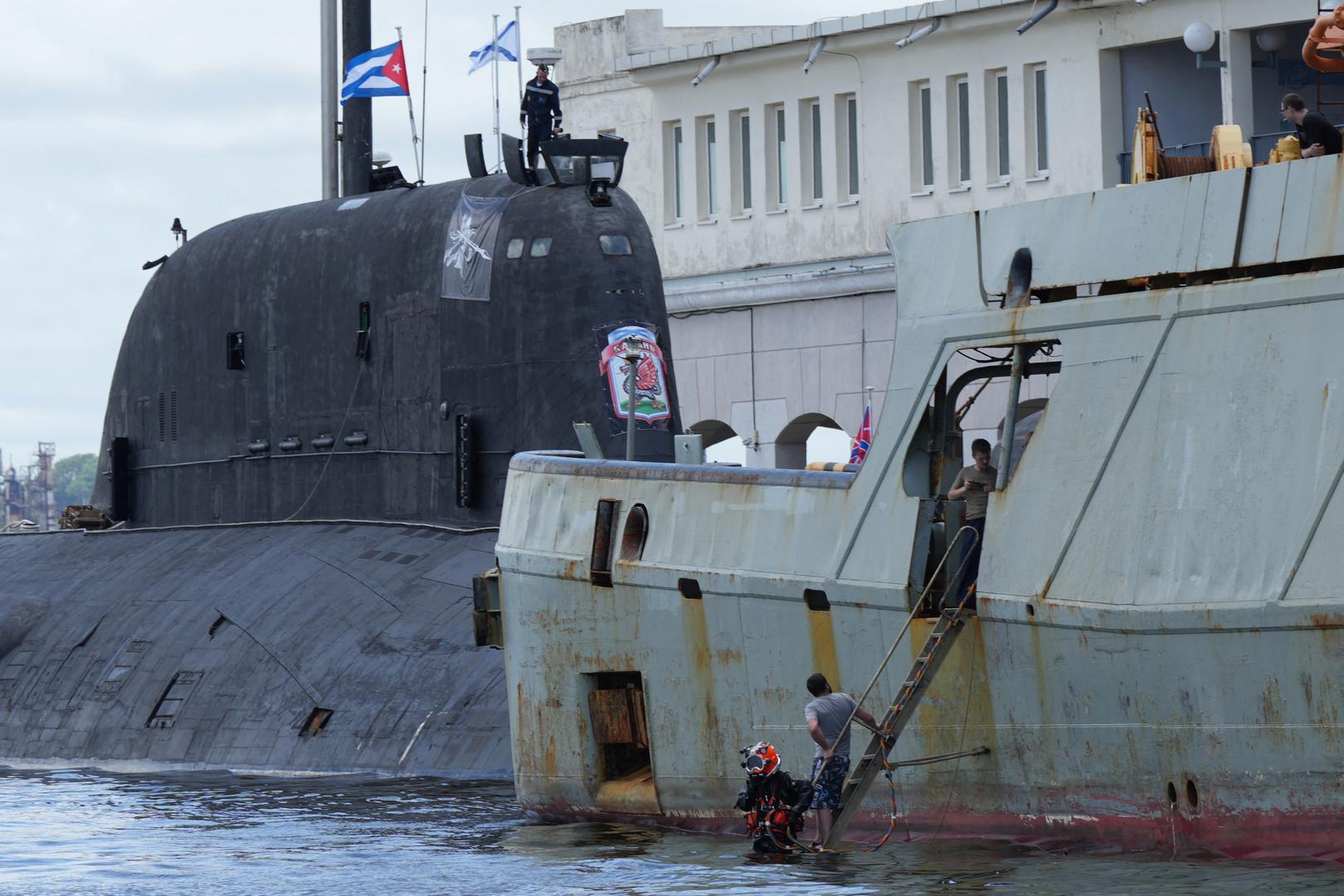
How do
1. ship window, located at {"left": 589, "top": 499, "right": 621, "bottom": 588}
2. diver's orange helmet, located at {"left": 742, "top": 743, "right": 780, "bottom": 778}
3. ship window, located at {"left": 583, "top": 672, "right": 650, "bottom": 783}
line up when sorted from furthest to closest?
ship window, located at {"left": 583, "top": 672, "right": 650, "bottom": 783} → ship window, located at {"left": 589, "top": 499, "right": 621, "bottom": 588} → diver's orange helmet, located at {"left": 742, "top": 743, "right": 780, "bottom": 778}

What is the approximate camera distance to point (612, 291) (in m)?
22.3

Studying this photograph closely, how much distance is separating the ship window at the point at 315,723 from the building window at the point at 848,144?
72.3 feet

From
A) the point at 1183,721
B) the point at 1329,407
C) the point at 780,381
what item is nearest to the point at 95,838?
the point at 1183,721

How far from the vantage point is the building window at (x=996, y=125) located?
126ft

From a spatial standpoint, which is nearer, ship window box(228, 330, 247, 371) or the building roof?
ship window box(228, 330, 247, 371)

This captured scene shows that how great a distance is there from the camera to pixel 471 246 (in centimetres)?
2284

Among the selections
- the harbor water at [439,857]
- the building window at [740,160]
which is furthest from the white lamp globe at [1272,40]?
the harbor water at [439,857]

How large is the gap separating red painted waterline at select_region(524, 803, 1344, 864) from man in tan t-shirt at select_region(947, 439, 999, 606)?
4.51 feet

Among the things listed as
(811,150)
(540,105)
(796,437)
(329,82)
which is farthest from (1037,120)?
(540,105)

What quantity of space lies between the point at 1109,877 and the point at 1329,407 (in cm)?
280

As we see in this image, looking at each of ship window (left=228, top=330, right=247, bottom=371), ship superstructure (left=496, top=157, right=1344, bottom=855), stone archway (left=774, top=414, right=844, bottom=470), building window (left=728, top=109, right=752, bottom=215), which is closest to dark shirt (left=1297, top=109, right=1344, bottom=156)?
ship superstructure (left=496, top=157, right=1344, bottom=855)

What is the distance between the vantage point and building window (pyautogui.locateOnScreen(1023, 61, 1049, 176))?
37.8m

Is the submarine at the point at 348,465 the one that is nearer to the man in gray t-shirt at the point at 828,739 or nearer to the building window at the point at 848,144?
the man in gray t-shirt at the point at 828,739

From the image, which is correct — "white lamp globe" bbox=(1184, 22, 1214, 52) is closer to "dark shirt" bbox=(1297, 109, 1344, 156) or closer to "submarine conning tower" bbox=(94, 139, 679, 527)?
"submarine conning tower" bbox=(94, 139, 679, 527)
